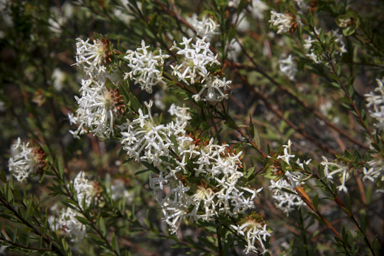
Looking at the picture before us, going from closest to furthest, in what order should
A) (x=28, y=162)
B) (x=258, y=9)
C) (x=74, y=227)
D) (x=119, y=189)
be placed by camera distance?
(x=28, y=162) < (x=74, y=227) < (x=119, y=189) < (x=258, y=9)

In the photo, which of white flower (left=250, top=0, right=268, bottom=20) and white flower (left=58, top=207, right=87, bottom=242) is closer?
white flower (left=58, top=207, right=87, bottom=242)

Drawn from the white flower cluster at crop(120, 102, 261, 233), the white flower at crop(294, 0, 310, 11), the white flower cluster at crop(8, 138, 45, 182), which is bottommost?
the white flower cluster at crop(8, 138, 45, 182)

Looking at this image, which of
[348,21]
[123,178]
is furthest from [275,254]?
[348,21]

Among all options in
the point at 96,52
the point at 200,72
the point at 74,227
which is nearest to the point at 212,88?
the point at 200,72

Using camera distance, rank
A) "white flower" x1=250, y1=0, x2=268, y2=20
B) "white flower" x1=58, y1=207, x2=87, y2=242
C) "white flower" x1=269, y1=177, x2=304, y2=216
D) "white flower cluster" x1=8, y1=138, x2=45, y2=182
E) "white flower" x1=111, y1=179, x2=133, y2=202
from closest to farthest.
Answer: "white flower" x1=269, y1=177, x2=304, y2=216
"white flower cluster" x1=8, y1=138, x2=45, y2=182
"white flower" x1=58, y1=207, x2=87, y2=242
"white flower" x1=111, y1=179, x2=133, y2=202
"white flower" x1=250, y1=0, x2=268, y2=20

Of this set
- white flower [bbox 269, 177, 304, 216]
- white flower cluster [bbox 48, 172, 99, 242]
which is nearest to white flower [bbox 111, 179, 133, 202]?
white flower cluster [bbox 48, 172, 99, 242]

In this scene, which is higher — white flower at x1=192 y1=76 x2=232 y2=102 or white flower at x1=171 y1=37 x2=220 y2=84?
white flower at x1=171 y1=37 x2=220 y2=84

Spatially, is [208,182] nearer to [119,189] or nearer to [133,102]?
[133,102]

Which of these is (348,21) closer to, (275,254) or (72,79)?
(275,254)

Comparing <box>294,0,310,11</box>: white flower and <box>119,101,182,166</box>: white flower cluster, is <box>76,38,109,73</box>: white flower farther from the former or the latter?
<box>294,0,310,11</box>: white flower

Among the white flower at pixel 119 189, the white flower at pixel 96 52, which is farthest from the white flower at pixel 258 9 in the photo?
the white flower at pixel 96 52

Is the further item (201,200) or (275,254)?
(275,254)
